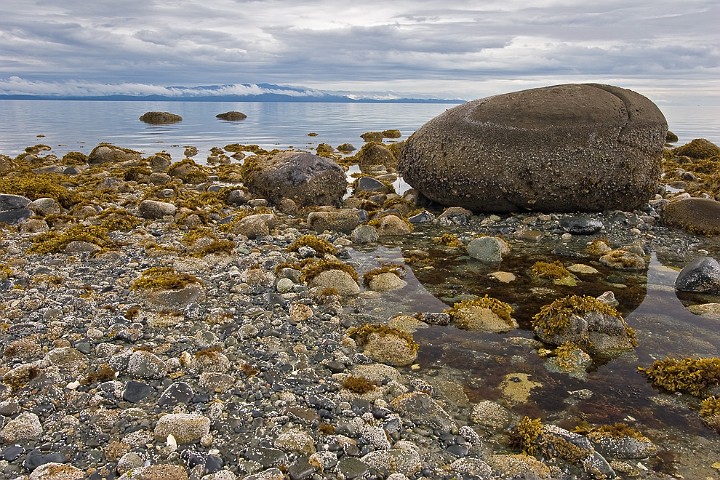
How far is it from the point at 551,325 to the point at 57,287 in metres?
8.29

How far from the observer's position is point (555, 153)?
1404 cm

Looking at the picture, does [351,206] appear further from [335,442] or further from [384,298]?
[335,442]

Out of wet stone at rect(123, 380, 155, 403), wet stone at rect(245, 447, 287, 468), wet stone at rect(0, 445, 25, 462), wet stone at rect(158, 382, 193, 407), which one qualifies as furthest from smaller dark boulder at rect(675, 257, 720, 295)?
wet stone at rect(0, 445, 25, 462)

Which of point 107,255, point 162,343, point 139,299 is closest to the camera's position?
point 162,343

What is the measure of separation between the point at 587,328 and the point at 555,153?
7.80 metres

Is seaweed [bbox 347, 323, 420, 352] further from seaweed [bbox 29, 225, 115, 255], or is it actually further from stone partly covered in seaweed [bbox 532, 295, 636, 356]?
seaweed [bbox 29, 225, 115, 255]

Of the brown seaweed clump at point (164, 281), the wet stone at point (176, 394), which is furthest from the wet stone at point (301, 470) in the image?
the brown seaweed clump at point (164, 281)

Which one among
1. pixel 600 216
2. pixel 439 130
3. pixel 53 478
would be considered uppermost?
pixel 439 130

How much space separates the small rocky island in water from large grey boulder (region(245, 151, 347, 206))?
9 centimetres

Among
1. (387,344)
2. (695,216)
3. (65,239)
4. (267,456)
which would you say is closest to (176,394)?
(267,456)

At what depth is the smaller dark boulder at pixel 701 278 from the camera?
9203 millimetres

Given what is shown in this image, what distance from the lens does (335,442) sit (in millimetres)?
5035

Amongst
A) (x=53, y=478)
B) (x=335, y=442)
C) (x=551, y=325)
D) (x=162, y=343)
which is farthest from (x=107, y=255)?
(x=551, y=325)

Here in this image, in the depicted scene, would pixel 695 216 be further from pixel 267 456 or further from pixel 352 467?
pixel 267 456
